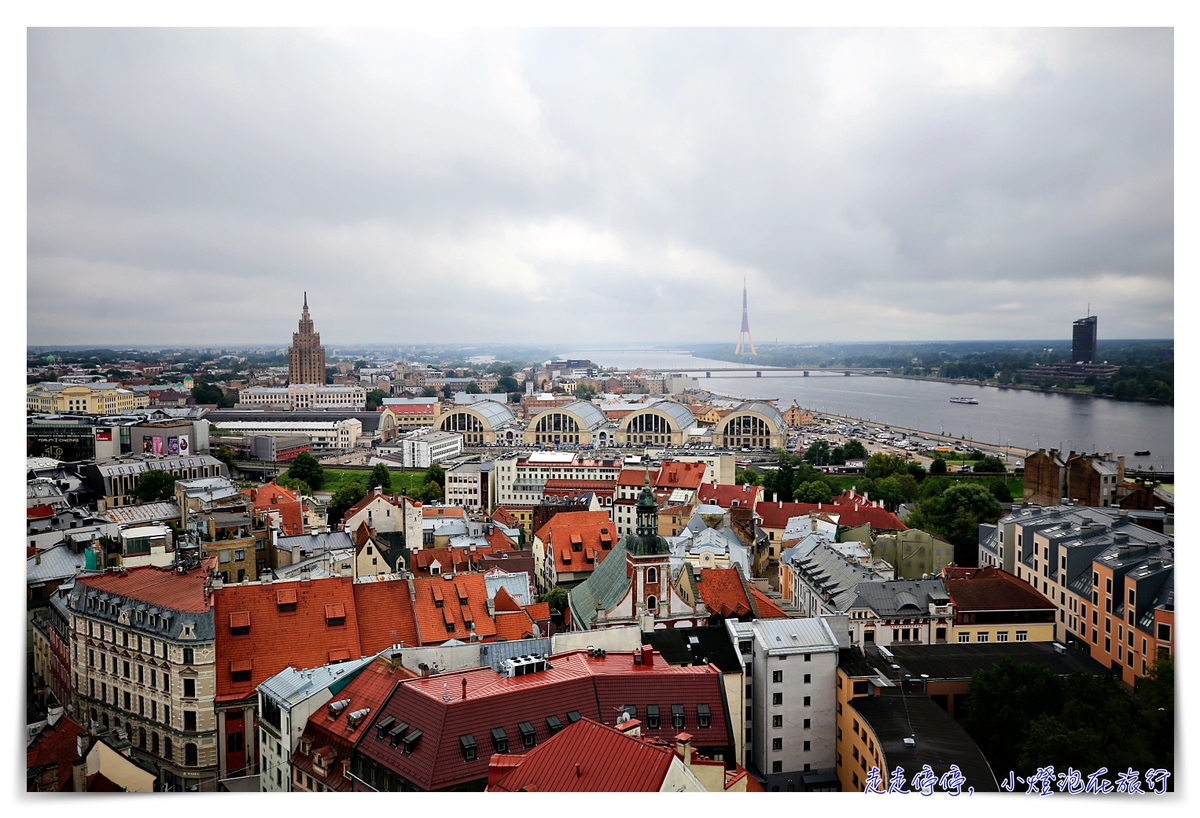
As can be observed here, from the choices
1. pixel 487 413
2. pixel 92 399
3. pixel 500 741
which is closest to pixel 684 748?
pixel 500 741

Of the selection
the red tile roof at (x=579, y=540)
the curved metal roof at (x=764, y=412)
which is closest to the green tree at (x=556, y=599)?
the red tile roof at (x=579, y=540)

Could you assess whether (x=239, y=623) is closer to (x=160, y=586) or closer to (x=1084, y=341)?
(x=160, y=586)

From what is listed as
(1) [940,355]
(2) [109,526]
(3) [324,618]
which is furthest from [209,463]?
(1) [940,355]

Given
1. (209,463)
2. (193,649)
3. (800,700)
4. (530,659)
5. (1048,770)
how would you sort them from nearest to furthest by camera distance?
1. (1048,770)
2. (530,659)
3. (193,649)
4. (800,700)
5. (209,463)

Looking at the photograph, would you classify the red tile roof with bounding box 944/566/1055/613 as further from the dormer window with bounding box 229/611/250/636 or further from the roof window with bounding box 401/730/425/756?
the dormer window with bounding box 229/611/250/636

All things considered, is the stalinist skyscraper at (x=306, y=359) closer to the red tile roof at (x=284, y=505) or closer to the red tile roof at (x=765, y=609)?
the red tile roof at (x=284, y=505)

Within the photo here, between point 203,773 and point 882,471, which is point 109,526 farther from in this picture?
point 882,471

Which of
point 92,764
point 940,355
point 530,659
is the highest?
point 940,355
